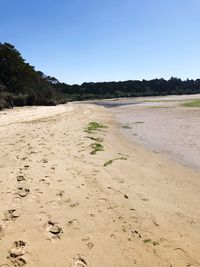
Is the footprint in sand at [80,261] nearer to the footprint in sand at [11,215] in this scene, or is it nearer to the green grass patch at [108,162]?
the footprint in sand at [11,215]

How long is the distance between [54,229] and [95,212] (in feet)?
2.99

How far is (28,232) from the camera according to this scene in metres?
4.80

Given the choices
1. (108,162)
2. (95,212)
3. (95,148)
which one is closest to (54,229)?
(95,212)

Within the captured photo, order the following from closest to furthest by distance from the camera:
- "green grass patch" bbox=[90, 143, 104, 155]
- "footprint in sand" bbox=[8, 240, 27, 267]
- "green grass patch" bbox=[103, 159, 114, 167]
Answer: "footprint in sand" bbox=[8, 240, 27, 267], "green grass patch" bbox=[103, 159, 114, 167], "green grass patch" bbox=[90, 143, 104, 155]

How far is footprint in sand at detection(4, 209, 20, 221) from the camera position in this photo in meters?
5.23

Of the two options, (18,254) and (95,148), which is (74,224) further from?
(95,148)

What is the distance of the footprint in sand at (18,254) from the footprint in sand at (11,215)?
77cm

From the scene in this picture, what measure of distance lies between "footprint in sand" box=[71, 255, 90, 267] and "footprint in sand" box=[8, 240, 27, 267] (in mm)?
598

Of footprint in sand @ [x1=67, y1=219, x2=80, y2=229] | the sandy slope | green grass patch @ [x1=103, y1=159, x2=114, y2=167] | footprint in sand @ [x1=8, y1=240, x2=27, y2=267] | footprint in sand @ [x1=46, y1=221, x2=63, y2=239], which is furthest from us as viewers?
green grass patch @ [x1=103, y1=159, x2=114, y2=167]

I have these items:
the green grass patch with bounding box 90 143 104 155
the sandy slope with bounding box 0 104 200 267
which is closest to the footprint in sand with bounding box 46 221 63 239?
the sandy slope with bounding box 0 104 200 267

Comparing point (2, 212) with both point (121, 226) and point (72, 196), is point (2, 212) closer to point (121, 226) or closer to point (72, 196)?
point (72, 196)

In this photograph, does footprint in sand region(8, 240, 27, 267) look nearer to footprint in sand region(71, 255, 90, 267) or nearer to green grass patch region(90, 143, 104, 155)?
A: footprint in sand region(71, 255, 90, 267)

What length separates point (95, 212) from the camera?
5.66m

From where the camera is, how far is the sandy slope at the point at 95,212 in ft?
14.2
